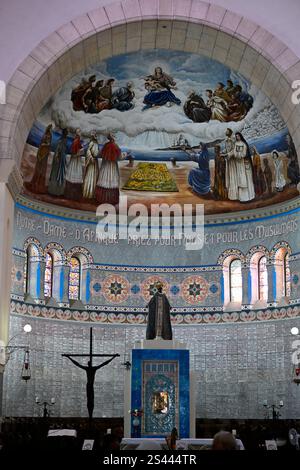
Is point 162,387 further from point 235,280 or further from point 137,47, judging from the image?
point 137,47

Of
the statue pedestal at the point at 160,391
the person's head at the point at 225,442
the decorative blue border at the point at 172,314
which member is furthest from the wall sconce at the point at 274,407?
the person's head at the point at 225,442

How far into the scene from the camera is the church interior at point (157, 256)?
2428 centimetres

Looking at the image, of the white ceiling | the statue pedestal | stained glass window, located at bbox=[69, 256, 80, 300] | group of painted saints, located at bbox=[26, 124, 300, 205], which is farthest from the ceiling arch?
stained glass window, located at bbox=[69, 256, 80, 300]

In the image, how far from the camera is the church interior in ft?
79.7

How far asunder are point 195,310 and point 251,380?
3125mm

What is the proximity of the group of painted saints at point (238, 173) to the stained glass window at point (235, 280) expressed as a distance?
231 centimetres

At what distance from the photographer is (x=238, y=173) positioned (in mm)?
26859

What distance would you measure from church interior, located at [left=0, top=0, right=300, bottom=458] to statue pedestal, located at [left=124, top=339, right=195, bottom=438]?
0.13 feet

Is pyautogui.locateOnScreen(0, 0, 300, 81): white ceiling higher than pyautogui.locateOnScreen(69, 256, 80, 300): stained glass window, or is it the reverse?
pyautogui.locateOnScreen(0, 0, 300, 81): white ceiling

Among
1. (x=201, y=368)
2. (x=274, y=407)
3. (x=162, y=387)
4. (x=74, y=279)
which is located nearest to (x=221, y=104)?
(x=74, y=279)

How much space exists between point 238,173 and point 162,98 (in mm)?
3644

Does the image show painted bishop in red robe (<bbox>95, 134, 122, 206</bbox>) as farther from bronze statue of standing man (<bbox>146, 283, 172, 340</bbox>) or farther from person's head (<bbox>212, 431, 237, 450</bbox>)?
person's head (<bbox>212, 431, 237, 450</bbox>)

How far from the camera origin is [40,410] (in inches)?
985
